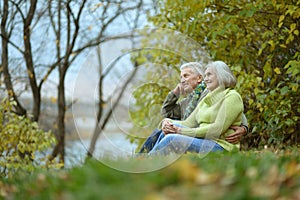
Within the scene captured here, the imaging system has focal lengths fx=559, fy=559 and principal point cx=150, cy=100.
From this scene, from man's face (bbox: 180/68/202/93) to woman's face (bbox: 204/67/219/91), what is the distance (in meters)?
0.11

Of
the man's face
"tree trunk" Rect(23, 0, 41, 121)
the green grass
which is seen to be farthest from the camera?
"tree trunk" Rect(23, 0, 41, 121)

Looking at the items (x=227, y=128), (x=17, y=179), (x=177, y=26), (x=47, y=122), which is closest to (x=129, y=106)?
(x=227, y=128)

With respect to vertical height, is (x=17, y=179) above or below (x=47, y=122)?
above

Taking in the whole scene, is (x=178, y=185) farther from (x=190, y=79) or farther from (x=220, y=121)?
(x=190, y=79)

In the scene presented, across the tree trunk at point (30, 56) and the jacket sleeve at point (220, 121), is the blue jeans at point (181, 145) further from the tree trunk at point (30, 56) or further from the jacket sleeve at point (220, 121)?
the tree trunk at point (30, 56)

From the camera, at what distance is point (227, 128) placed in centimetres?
420

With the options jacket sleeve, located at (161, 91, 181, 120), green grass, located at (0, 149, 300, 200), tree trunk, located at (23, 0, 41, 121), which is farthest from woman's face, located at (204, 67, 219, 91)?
tree trunk, located at (23, 0, 41, 121)

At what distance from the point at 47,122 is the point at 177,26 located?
21.5 feet

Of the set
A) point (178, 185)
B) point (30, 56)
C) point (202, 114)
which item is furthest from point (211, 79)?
point (30, 56)

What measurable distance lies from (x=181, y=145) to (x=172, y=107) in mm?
835

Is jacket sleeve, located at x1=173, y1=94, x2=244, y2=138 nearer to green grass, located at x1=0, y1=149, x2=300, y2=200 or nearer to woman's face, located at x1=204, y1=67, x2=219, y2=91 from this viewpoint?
woman's face, located at x1=204, y1=67, x2=219, y2=91

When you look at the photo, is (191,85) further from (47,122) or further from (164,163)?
(47,122)

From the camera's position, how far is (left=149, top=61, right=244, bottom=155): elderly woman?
3.95 meters

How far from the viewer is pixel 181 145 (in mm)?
3705
